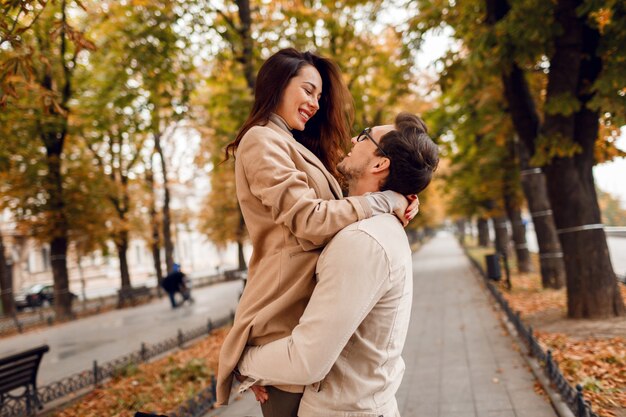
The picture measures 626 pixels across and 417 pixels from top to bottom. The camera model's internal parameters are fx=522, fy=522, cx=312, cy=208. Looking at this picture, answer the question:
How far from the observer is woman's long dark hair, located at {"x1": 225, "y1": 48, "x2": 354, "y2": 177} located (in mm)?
2203

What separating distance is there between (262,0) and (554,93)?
7.98 m

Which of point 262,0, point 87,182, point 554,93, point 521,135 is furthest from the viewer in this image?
point 87,182

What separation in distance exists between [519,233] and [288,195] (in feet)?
61.4

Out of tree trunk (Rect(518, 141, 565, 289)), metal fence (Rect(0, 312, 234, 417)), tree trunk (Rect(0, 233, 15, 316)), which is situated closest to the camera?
metal fence (Rect(0, 312, 234, 417))

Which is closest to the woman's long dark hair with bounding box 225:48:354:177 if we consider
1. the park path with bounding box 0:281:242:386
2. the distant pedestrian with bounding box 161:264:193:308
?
the park path with bounding box 0:281:242:386

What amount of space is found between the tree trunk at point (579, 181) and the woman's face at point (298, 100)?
739 centimetres

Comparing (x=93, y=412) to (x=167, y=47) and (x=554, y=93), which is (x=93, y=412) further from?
(x=554, y=93)

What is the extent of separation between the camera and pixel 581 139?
9094 millimetres

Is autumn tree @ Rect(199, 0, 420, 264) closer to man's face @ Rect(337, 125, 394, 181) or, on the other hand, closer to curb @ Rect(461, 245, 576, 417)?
curb @ Rect(461, 245, 576, 417)

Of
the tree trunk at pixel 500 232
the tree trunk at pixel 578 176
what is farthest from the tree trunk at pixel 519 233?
the tree trunk at pixel 578 176

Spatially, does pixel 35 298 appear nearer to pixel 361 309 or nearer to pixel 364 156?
pixel 364 156

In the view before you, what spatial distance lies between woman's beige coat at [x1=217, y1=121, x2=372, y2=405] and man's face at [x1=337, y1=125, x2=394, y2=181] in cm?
16

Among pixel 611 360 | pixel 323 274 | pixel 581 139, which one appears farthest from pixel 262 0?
pixel 323 274

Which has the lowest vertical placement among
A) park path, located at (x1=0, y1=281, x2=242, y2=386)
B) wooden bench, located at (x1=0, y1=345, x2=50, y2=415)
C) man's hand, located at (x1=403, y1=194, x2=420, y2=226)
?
park path, located at (x1=0, y1=281, x2=242, y2=386)
